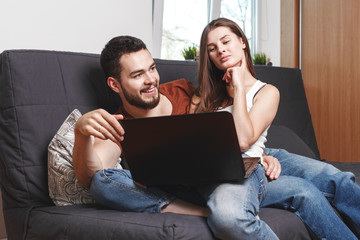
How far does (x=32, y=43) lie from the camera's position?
7.28 ft

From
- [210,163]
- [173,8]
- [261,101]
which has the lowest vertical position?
[210,163]

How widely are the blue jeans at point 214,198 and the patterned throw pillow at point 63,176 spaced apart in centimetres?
13

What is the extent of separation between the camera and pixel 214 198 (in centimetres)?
119

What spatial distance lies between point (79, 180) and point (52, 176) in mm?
114

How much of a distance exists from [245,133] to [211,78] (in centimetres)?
43

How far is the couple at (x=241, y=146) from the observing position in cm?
116

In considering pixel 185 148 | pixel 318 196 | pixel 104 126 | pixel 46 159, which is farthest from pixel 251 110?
pixel 46 159

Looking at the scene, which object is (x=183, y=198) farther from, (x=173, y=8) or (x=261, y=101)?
(x=173, y=8)

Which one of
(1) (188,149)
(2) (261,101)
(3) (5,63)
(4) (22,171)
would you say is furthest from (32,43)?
(1) (188,149)

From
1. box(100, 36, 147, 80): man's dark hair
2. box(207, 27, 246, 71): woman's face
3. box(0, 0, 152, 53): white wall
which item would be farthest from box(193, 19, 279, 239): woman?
box(0, 0, 152, 53): white wall

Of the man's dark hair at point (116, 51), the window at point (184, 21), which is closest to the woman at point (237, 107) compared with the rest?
the man's dark hair at point (116, 51)

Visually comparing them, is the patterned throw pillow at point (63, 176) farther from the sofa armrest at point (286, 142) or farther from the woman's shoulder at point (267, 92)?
the sofa armrest at point (286, 142)

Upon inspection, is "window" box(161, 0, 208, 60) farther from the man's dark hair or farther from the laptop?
the laptop

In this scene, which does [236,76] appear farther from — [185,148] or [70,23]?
[70,23]
